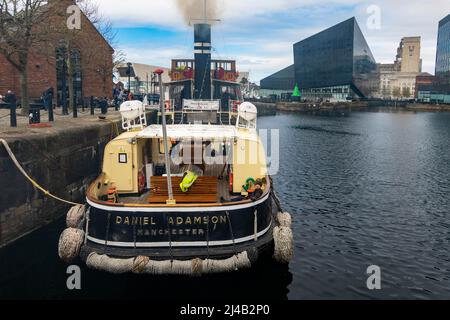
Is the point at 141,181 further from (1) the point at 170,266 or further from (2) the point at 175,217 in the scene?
(1) the point at 170,266

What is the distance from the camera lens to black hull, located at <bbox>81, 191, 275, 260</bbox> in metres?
11.4

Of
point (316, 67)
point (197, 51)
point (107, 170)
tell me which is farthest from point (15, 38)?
point (316, 67)

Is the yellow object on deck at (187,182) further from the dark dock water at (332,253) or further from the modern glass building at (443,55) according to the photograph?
the modern glass building at (443,55)

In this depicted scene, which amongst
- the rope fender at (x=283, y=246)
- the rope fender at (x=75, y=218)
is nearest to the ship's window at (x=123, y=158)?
the rope fender at (x=75, y=218)

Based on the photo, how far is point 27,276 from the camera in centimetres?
1322

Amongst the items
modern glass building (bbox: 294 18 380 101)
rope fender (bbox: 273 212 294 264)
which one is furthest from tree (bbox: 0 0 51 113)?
modern glass building (bbox: 294 18 380 101)

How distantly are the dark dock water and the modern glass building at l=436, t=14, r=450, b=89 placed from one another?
451 feet

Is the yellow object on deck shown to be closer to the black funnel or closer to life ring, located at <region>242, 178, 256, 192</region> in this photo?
life ring, located at <region>242, 178, 256, 192</region>

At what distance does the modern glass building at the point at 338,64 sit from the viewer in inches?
5330

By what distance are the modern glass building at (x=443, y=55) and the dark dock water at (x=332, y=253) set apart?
451 feet

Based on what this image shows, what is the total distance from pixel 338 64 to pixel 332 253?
13782 centimetres

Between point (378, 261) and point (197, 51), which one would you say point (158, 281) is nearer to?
point (378, 261)
